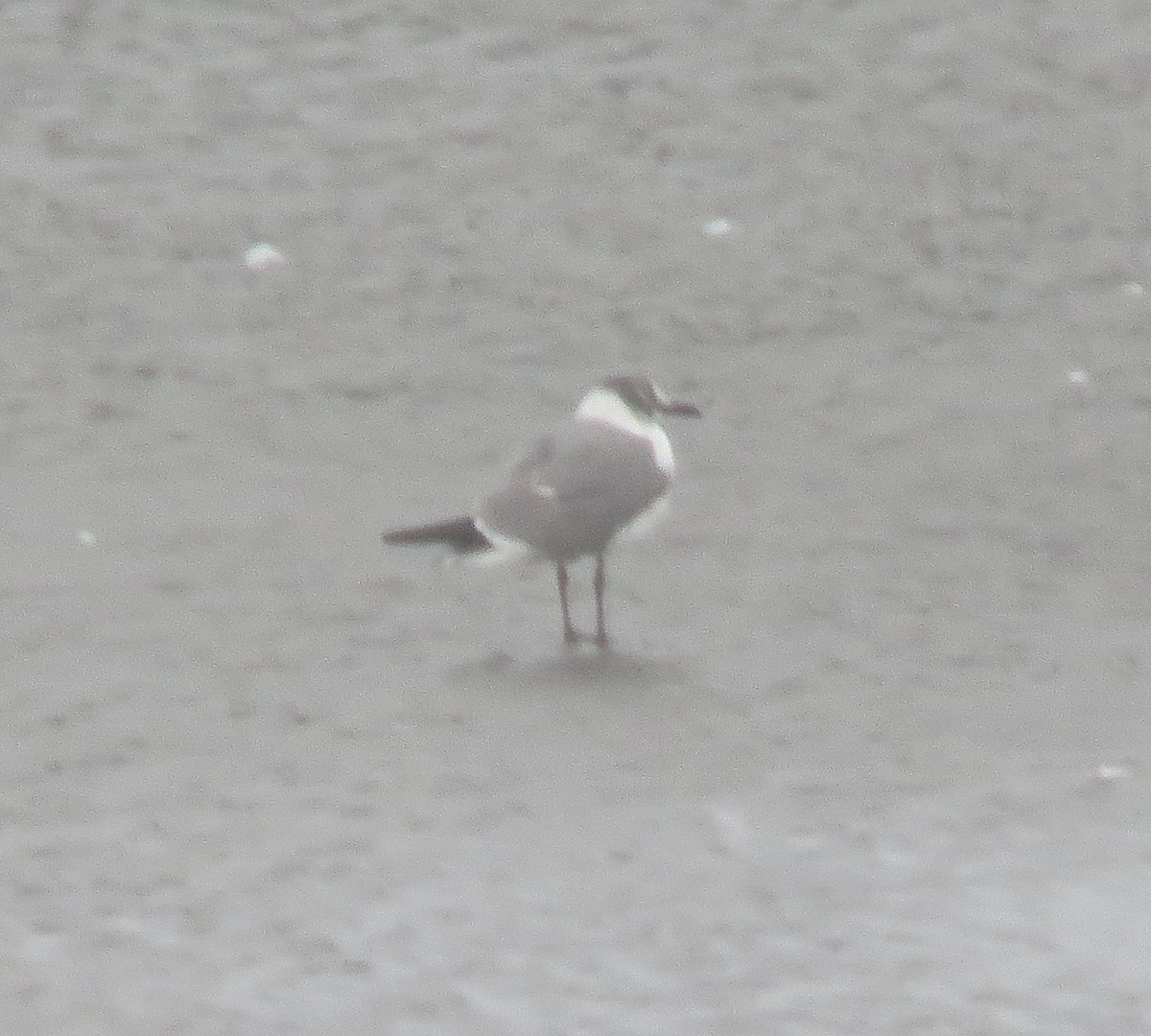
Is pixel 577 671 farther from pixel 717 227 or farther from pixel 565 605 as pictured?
pixel 717 227

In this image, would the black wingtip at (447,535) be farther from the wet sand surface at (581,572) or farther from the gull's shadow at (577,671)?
the gull's shadow at (577,671)

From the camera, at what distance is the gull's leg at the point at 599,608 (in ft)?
32.1

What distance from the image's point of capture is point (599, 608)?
977 centimetres

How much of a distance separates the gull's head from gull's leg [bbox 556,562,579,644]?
0.66 m

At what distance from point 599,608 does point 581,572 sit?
882mm

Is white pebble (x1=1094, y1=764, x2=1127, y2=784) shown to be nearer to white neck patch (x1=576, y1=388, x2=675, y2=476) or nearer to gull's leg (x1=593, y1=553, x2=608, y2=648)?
gull's leg (x1=593, y1=553, x2=608, y2=648)

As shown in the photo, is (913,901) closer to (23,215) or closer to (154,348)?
(154,348)

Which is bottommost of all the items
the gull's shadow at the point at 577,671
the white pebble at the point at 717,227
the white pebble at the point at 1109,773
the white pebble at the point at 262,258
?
the white pebble at the point at 717,227

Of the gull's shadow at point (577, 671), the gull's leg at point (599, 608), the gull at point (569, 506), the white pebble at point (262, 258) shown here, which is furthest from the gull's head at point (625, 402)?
the white pebble at point (262, 258)

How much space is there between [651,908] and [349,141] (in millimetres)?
7041

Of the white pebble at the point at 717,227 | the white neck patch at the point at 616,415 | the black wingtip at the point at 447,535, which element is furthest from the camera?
the white pebble at the point at 717,227

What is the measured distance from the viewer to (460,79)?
14664 mm

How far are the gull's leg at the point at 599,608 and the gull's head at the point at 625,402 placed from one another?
625 mm

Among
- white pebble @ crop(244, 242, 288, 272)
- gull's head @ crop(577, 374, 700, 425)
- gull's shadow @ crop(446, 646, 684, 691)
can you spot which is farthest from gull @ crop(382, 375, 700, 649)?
white pebble @ crop(244, 242, 288, 272)
